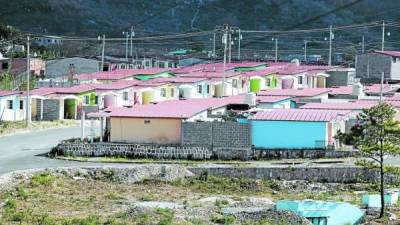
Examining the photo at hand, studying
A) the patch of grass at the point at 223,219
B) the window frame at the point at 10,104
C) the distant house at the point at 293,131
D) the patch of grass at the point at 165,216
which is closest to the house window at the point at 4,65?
the window frame at the point at 10,104

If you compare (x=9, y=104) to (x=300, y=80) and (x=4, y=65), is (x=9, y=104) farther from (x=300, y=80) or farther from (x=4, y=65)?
(x=4, y=65)

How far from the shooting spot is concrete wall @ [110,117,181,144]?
31.5m

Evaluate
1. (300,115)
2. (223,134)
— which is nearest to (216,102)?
(223,134)

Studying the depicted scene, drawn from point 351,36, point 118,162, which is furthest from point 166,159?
point 351,36

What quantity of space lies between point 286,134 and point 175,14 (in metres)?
81.9

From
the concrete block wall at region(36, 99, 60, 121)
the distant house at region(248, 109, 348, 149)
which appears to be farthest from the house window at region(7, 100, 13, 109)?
the distant house at region(248, 109, 348, 149)

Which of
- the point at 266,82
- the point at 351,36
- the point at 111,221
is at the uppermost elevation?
the point at 351,36

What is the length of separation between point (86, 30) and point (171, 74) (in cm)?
4667

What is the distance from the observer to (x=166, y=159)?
1185 inches

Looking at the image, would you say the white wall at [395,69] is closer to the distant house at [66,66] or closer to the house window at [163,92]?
the house window at [163,92]

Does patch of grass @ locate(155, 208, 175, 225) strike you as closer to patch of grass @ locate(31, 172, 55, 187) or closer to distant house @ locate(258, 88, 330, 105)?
patch of grass @ locate(31, 172, 55, 187)

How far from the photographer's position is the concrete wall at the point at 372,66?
173ft

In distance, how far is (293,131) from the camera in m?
30.3

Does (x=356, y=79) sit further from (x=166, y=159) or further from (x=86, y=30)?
(x=86, y=30)
